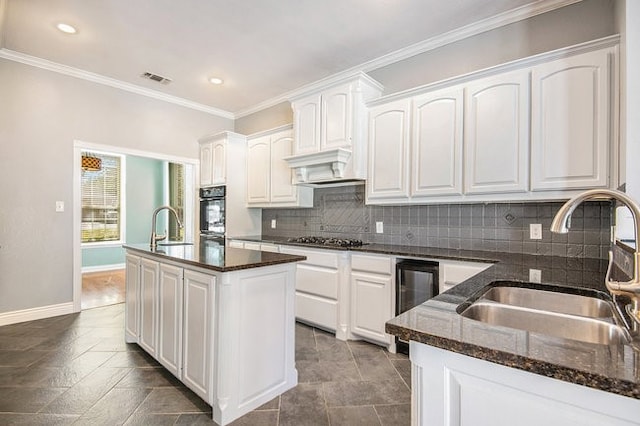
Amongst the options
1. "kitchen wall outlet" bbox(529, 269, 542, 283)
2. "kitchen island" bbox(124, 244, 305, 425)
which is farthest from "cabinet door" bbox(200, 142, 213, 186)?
"kitchen wall outlet" bbox(529, 269, 542, 283)

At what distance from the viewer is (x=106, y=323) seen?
3.39 meters

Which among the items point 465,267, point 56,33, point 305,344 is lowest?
point 305,344

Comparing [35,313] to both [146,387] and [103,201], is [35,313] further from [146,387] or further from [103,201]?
[103,201]

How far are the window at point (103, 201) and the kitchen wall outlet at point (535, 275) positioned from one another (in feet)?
22.9

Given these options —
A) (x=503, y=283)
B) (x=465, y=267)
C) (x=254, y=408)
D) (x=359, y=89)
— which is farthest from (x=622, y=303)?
(x=359, y=89)

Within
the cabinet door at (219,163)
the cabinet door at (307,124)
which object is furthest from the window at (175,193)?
the cabinet door at (307,124)

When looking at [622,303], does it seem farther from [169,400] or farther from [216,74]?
[216,74]

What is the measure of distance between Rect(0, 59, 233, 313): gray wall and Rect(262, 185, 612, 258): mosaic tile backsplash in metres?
2.80

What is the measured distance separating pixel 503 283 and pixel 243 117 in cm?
466

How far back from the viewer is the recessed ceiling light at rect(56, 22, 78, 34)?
2851 mm

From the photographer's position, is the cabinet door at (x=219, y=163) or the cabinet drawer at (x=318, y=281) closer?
the cabinet drawer at (x=318, y=281)

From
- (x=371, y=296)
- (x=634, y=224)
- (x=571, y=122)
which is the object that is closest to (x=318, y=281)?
(x=371, y=296)

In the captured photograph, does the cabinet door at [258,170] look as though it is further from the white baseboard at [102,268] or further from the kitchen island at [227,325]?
the white baseboard at [102,268]

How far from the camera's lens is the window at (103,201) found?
6188 millimetres
